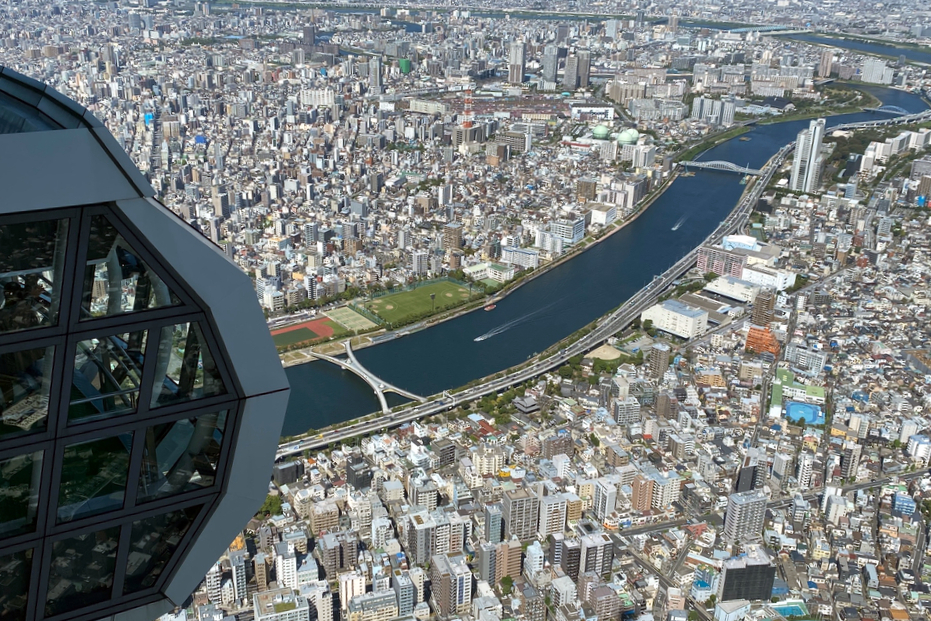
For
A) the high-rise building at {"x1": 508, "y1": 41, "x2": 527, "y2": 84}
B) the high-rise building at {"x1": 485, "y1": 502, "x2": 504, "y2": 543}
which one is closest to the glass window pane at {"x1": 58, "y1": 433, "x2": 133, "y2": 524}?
the high-rise building at {"x1": 485, "y1": 502, "x2": 504, "y2": 543}

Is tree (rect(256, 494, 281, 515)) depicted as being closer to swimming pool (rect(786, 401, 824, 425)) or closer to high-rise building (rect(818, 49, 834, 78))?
swimming pool (rect(786, 401, 824, 425))

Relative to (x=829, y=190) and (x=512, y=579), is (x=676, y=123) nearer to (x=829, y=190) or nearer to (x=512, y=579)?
(x=829, y=190)

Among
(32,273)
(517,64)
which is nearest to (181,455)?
(32,273)

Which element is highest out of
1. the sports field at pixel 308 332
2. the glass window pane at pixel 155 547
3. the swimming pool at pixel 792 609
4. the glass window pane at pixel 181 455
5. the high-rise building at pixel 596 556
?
the glass window pane at pixel 181 455

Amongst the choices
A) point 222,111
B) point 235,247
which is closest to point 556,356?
point 235,247

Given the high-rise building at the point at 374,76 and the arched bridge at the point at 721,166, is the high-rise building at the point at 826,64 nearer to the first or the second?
the arched bridge at the point at 721,166

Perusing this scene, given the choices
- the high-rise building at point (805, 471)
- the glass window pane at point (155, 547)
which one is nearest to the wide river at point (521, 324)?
the high-rise building at point (805, 471)
